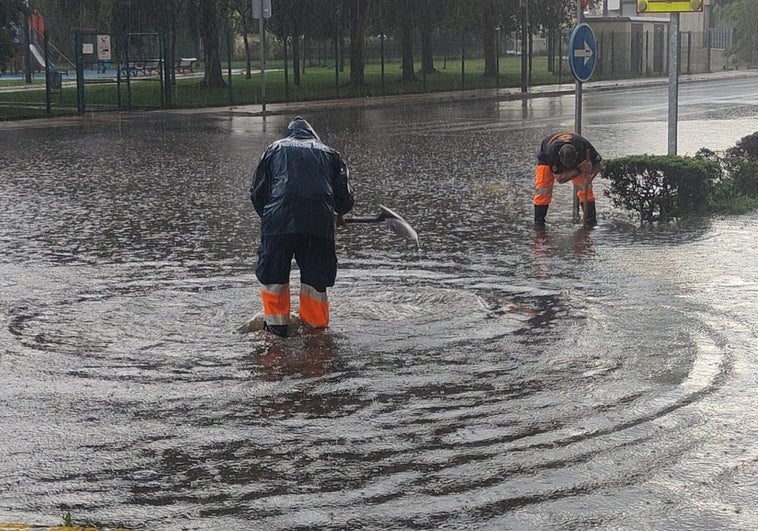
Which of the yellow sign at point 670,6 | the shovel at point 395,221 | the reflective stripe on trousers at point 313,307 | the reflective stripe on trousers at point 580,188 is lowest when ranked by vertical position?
the reflective stripe on trousers at point 313,307

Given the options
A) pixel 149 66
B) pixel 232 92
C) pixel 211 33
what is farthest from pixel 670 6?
pixel 211 33

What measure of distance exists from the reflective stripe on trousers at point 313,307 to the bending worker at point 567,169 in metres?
5.00

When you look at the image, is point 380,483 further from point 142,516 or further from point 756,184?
point 756,184

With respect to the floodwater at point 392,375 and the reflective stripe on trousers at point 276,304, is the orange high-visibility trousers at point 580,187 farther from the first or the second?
the reflective stripe on trousers at point 276,304

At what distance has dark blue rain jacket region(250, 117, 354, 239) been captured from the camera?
332 inches

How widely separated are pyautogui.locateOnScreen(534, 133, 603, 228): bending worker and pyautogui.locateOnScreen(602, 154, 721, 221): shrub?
41 centimetres

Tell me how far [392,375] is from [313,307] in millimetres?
1363

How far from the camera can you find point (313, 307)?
8641 mm

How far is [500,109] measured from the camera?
34.6m

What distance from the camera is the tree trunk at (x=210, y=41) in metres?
40.5

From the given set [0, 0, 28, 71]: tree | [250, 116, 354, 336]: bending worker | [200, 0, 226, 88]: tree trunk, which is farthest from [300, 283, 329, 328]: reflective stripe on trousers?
[200, 0, 226, 88]: tree trunk

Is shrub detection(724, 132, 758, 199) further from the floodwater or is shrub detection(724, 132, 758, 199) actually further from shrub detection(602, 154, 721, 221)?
the floodwater

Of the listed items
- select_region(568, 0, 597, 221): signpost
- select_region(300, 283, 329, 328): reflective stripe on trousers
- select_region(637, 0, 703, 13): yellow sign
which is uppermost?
select_region(637, 0, 703, 13): yellow sign

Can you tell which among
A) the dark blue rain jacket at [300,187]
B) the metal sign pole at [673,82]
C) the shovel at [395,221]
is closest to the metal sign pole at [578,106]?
the metal sign pole at [673,82]
